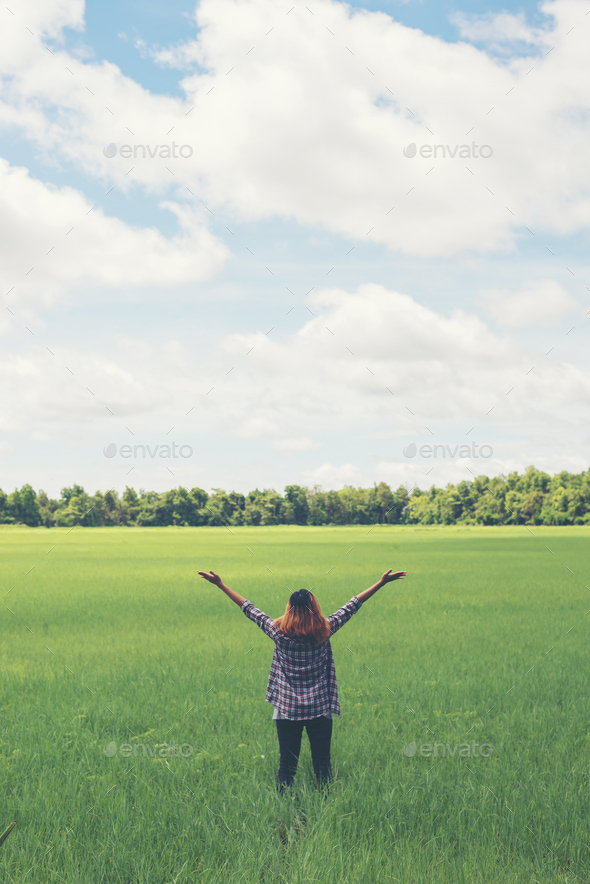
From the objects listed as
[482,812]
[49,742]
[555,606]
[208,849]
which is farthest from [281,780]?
[555,606]

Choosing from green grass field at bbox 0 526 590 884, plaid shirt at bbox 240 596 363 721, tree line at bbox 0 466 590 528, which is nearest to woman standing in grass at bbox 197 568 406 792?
plaid shirt at bbox 240 596 363 721

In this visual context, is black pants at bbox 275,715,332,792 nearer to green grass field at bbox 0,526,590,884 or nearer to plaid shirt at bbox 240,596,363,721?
plaid shirt at bbox 240,596,363,721

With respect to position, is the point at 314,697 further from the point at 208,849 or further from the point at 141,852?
the point at 141,852

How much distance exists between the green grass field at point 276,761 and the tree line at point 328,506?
11067 centimetres

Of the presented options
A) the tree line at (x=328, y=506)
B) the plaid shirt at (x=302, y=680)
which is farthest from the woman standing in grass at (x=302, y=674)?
the tree line at (x=328, y=506)

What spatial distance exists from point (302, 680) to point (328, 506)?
452ft

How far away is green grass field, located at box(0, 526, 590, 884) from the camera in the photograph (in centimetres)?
508

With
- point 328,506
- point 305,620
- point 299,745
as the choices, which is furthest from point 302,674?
point 328,506

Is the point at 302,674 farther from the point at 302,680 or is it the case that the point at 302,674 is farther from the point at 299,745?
the point at 299,745

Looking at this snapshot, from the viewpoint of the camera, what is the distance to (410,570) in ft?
108

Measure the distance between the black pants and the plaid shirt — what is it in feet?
0.39

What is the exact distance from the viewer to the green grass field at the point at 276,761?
5082 mm

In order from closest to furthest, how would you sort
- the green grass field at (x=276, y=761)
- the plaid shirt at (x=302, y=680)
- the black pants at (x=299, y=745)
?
the green grass field at (x=276, y=761) → the plaid shirt at (x=302, y=680) → the black pants at (x=299, y=745)

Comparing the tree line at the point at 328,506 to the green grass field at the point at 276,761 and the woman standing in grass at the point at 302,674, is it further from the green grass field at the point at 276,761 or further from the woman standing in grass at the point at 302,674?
the woman standing in grass at the point at 302,674
